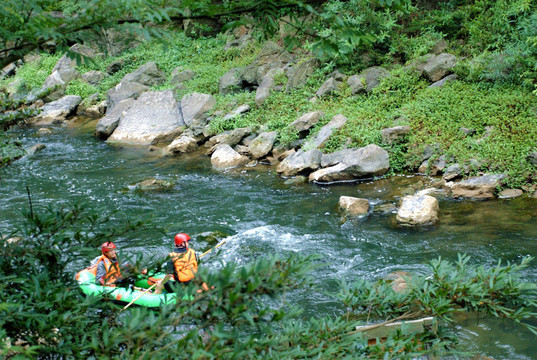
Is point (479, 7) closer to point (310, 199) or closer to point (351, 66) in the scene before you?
point (351, 66)

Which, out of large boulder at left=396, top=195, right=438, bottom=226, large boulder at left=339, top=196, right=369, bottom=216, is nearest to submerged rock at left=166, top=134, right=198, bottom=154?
large boulder at left=339, top=196, right=369, bottom=216

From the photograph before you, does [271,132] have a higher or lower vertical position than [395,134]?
lower

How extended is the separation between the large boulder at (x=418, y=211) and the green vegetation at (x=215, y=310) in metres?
5.96

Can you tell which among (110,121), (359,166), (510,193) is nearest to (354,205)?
(359,166)

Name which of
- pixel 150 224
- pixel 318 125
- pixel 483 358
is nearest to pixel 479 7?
pixel 318 125

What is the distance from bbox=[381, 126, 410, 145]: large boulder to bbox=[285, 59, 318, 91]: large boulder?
492 centimetres

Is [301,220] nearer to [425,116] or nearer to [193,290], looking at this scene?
[425,116]

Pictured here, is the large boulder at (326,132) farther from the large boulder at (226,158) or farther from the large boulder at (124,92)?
the large boulder at (124,92)

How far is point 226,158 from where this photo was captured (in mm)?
13906

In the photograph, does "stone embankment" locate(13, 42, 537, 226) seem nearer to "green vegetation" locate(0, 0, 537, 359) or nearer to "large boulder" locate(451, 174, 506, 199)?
"large boulder" locate(451, 174, 506, 199)

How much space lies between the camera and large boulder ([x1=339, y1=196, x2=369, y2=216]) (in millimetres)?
9820

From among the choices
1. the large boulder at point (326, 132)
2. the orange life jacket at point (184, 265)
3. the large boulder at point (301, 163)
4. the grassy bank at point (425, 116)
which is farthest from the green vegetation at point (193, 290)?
the large boulder at point (326, 132)

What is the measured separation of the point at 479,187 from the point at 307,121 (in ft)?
17.5

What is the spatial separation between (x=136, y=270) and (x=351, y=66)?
1381cm
